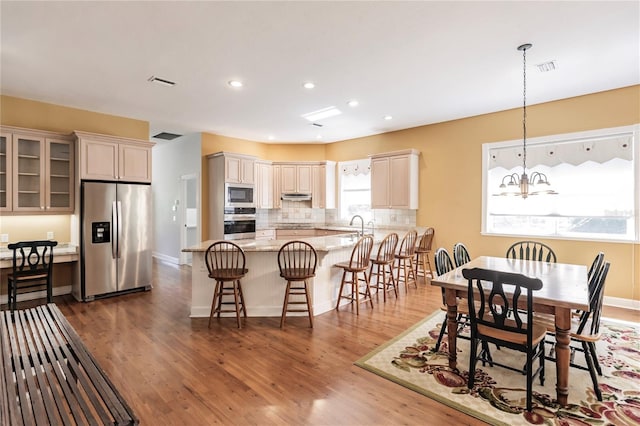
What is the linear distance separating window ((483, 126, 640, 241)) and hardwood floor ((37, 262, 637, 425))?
50.5 inches

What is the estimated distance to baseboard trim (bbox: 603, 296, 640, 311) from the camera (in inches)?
170

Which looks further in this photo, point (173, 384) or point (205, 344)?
point (205, 344)

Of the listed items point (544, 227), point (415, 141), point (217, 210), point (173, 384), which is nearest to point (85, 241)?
point (217, 210)

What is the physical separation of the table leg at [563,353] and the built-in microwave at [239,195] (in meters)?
5.65

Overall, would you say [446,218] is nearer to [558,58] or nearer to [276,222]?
[558,58]

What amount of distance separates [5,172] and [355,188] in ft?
20.1

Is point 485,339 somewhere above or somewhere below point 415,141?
below

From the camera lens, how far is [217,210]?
6633mm

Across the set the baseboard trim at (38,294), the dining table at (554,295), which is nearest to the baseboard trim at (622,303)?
the dining table at (554,295)

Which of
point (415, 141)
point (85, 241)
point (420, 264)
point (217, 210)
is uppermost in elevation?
point (415, 141)

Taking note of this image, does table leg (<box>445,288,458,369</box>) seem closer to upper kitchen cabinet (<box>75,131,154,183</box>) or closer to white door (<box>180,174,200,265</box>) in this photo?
upper kitchen cabinet (<box>75,131,154,183</box>)

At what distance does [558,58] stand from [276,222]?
6.17 meters

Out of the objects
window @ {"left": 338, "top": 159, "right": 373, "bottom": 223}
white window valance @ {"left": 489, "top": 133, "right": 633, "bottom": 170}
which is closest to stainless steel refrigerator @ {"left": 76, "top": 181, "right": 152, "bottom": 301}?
window @ {"left": 338, "top": 159, "right": 373, "bottom": 223}

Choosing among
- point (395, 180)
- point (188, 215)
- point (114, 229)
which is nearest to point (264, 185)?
point (188, 215)
